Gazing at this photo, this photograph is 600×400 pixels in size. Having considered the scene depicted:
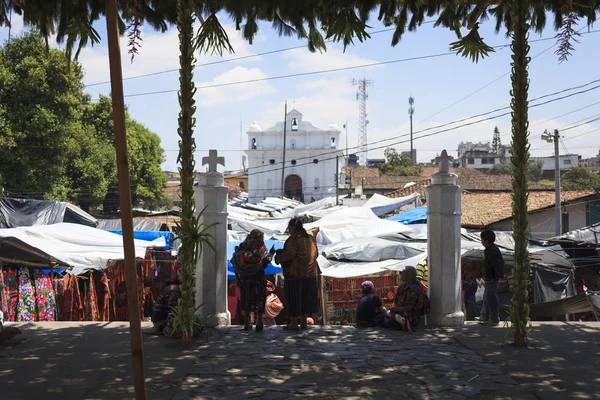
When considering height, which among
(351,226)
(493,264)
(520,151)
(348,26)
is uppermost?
(348,26)

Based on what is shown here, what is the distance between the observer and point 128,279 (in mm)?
4594

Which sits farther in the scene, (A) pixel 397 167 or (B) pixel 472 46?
(A) pixel 397 167

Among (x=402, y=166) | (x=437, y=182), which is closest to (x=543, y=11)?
(x=437, y=182)

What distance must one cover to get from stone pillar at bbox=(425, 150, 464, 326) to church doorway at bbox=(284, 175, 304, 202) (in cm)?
6210

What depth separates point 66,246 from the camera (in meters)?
13.5

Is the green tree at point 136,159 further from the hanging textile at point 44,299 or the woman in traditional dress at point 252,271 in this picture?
the woman in traditional dress at point 252,271

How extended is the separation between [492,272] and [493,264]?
0.13 metres

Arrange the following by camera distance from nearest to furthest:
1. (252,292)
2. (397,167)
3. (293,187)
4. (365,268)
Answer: (252,292) < (365,268) < (397,167) < (293,187)

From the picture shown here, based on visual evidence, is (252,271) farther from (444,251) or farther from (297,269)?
(444,251)

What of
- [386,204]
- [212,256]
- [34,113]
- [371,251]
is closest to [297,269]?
[212,256]

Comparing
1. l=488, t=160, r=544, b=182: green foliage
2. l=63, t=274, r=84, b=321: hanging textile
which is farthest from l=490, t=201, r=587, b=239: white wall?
l=488, t=160, r=544, b=182: green foliage

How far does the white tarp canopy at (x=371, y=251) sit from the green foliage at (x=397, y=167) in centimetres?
4898

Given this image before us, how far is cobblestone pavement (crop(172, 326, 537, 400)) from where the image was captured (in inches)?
227

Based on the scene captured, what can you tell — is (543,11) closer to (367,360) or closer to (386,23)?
(386,23)
